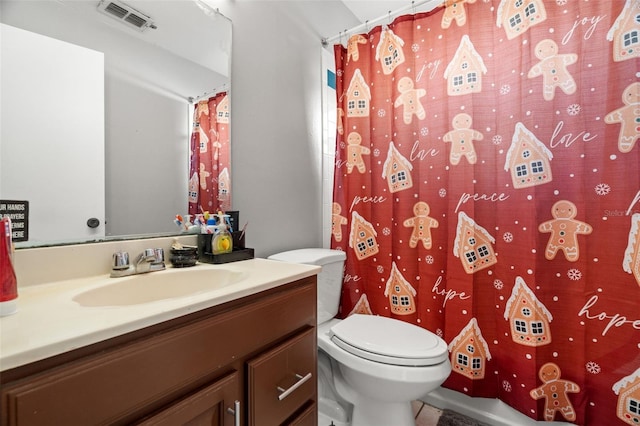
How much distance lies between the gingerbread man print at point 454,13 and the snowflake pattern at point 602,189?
3.02ft

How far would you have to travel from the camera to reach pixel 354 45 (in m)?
1.68

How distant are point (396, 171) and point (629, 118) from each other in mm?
887

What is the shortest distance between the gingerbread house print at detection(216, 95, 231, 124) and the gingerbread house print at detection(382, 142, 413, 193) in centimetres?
85

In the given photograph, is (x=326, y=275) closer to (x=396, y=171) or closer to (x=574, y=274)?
(x=396, y=171)

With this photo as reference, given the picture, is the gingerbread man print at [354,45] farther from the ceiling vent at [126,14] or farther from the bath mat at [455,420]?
the bath mat at [455,420]

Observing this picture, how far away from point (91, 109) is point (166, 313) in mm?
721

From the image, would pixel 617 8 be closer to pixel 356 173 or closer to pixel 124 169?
pixel 356 173

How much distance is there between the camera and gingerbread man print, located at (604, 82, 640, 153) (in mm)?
1042

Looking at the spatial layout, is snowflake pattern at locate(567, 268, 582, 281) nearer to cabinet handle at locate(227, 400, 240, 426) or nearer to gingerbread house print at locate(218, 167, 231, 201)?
cabinet handle at locate(227, 400, 240, 426)

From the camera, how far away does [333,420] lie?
4.44ft

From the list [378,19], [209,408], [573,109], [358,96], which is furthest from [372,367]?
[378,19]

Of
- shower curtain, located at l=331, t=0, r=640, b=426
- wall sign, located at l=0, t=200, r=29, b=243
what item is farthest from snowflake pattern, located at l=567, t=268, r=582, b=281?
wall sign, located at l=0, t=200, r=29, b=243

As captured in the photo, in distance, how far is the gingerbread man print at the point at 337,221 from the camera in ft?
5.71

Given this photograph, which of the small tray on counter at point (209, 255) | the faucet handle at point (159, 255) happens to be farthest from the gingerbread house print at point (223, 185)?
the faucet handle at point (159, 255)
